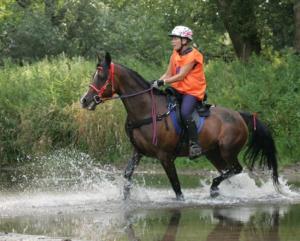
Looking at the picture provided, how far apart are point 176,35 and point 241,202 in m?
2.82

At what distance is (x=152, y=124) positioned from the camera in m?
12.0

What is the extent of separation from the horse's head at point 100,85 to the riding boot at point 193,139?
136cm

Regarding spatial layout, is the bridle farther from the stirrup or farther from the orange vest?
the stirrup

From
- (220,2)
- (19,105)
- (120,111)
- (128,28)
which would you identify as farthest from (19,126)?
(128,28)

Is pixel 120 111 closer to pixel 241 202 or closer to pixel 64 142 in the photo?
pixel 64 142

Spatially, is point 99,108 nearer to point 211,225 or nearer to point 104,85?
point 104,85

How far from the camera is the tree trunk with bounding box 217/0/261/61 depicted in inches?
962

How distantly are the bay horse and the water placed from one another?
47 centimetres

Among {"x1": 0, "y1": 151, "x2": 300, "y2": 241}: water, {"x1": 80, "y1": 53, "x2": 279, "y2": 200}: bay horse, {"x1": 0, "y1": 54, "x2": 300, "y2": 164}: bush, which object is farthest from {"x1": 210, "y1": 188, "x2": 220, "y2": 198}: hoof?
{"x1": 0, "y1": 54, "x2": 300, "y2": 164}: bush

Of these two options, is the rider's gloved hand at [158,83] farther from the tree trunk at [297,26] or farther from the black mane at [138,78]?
the tree trunk at [297,26]

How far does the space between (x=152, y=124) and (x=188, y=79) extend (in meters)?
0.92

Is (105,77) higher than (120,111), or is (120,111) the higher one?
(105,77)

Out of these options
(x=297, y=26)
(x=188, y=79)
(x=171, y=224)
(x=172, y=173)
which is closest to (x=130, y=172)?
(x=172, y=173)

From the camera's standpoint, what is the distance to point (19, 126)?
66.9 ft
